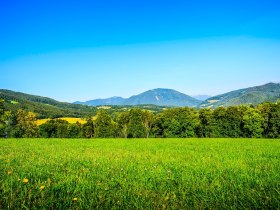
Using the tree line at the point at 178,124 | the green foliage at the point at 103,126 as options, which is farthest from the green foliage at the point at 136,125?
the green foliage at the point at 103,126

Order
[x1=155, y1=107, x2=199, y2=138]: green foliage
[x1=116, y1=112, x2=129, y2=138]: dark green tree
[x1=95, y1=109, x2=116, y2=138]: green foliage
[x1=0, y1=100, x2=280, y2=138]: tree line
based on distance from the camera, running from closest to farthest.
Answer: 1. [x1=0, y1=100, x2=280, y2=138]: tree line
2. [x1=155, y1=107, x2=199, y2=138]: green foliage
3. [x1=95, y1=109, x2=116, y2=138]: green foliage
4. [x1=116, y1=112, x2=129, y2=138]: dark green tree

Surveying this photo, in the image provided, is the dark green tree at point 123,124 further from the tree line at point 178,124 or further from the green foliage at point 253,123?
the green foliage at point 253,123

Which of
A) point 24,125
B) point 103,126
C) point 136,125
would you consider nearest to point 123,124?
point 136,125

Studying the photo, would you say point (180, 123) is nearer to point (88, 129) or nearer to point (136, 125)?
point (136, 125)

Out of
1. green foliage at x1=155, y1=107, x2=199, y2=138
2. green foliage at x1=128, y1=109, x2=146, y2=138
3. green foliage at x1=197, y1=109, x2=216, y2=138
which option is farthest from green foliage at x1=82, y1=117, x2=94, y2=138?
green foliage at x1=197, y1=109, x2=216, y2=138

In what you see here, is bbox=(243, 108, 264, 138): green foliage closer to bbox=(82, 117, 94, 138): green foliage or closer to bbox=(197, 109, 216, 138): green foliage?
bbox=(197, 109, 216, 138): green foliage

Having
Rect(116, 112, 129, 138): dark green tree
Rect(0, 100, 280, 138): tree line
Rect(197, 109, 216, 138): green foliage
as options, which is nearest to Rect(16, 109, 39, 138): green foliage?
Rect(0, 100, 280, 138): tree line

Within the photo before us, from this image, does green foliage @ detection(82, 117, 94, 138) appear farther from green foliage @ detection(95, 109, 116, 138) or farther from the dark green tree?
the dark green tree

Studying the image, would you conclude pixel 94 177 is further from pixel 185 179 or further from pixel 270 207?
pixel 270 207

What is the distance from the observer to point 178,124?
77625 mm

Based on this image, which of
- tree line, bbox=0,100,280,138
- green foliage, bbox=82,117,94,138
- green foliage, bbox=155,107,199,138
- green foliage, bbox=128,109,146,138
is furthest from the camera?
→ green foliage, bbox=82,117,94,138

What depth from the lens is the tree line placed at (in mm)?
68250

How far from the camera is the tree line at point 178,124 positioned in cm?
6825

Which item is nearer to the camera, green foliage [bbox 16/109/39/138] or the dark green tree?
green foliage [bbox 16/109/39/138]
